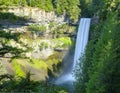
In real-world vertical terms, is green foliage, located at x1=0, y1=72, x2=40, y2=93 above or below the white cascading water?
above

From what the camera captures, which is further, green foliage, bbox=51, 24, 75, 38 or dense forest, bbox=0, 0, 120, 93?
green foliage, bbox=51, 24, 75, 38

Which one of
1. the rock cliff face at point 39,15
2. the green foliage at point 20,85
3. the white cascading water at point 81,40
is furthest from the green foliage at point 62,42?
the green foliage at point 20,85

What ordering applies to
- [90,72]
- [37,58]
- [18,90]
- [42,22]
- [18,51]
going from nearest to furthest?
[18,51], [18,90], [90,72], [37,58], [42,22]

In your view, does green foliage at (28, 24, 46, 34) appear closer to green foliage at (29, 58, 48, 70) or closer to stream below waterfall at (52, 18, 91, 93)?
green foliage at (29, 58, 48, 70)

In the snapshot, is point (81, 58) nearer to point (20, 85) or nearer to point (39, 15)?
point (20, 85)

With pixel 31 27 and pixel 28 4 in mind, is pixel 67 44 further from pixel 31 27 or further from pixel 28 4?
pixel 28 4

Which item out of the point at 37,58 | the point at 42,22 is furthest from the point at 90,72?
the point at 42,22

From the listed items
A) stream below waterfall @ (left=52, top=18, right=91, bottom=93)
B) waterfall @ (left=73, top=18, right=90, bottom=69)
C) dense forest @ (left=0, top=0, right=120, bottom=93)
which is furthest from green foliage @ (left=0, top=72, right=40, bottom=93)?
waterfall @ (left=73, top=18, right=90, bottom=69)

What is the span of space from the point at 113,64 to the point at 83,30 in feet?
180

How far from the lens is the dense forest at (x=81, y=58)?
18.5 meters

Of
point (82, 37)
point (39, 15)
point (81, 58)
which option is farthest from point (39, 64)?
point (81, 58)

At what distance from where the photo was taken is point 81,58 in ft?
138

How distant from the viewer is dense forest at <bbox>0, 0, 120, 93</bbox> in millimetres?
18531

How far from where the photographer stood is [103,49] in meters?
33.3
